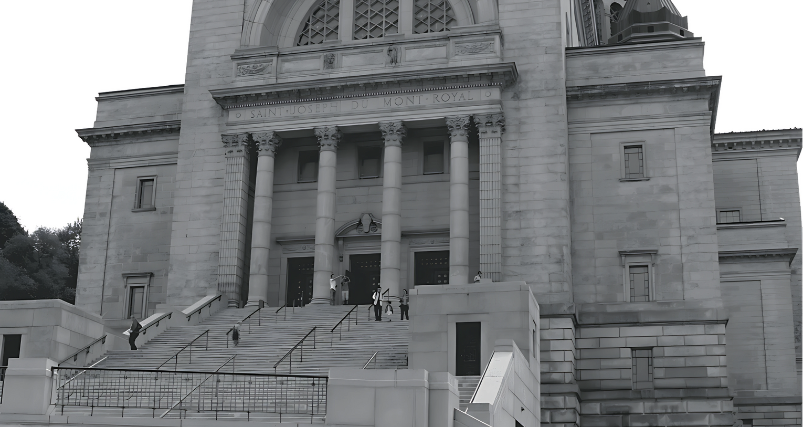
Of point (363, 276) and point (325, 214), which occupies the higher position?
point (325, 214)

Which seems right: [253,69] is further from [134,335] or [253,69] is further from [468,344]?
[468,344]

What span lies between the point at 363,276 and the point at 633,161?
12341mm

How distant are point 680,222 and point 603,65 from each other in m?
7.80

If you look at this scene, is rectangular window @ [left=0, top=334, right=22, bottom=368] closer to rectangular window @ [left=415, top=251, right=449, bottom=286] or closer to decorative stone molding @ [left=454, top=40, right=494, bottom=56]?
rectangular window @ [left=415, top=251, right=449, bottom=286]

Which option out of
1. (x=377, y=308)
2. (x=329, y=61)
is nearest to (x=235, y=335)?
(x=377, y=308)

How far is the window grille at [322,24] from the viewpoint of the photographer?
48531 millimetres

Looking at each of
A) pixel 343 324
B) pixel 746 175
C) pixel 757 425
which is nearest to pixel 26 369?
pixel 343 324

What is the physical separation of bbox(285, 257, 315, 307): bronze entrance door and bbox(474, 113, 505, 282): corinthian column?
8.21 metres

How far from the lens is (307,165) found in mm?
47719

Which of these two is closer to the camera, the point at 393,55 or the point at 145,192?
the point at 393,55

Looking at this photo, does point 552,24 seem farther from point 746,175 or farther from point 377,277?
point 746,175

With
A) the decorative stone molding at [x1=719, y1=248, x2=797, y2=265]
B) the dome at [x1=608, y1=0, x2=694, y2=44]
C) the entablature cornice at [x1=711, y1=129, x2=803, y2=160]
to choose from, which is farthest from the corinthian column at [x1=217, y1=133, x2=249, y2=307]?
the entablature cornice at [x1=711, y1=129, x2=803, y2=160]

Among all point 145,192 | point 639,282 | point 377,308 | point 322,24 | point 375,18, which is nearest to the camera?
point 377,308

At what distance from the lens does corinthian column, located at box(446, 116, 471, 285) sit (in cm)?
4194
